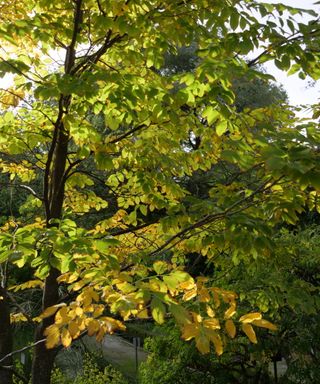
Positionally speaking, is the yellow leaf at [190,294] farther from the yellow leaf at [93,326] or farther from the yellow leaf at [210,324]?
the yellow leaf at [93,326]

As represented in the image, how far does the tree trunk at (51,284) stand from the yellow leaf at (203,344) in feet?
5.70

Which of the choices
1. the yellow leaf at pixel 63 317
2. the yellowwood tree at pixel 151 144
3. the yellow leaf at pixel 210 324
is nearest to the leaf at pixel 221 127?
the yellowwood tree at pixel 151 144

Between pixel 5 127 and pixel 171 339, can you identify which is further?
pixel 171 339

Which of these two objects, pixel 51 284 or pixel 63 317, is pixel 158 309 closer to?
pixel 63 317

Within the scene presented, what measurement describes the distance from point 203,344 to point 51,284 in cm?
207

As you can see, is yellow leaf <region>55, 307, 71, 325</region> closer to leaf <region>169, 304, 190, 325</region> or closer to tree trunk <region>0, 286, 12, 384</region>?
leaf <region>169, 304, 190, 325</region>

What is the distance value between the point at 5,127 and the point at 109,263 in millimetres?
2044

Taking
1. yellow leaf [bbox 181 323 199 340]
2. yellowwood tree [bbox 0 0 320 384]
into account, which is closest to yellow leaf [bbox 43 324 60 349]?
yellowwood tree [bbox 0 0 320 384]

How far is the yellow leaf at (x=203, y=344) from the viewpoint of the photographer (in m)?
1.72

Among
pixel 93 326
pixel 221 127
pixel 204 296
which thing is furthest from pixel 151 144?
pixel 93 326

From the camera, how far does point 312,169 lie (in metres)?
2.08

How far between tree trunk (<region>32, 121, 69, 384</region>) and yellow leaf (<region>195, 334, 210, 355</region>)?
174 centimetres

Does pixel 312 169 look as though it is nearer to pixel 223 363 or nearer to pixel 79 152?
pixel 79 152

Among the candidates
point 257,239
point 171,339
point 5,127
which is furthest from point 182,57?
point 257,239
